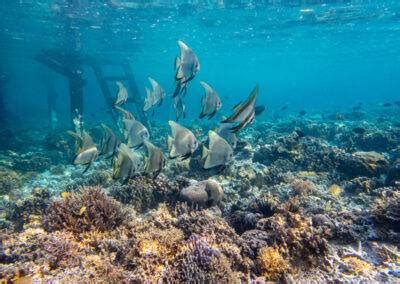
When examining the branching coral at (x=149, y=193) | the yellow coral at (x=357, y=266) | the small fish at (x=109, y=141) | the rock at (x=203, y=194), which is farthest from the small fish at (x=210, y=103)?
the branching coral at (x=149, y=193)

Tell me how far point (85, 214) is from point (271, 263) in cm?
349

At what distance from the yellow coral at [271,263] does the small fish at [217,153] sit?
1464 millimetres

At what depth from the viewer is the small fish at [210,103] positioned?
4.96 meters

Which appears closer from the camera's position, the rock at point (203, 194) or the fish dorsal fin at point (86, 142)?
the fish dorsal fin at point (86, 142)

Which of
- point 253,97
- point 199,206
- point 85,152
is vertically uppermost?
point 253,97

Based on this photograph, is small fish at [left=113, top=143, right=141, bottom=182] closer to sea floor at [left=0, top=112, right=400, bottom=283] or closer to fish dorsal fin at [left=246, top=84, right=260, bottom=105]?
sea floor at [left=0, top=112, right=400, bottom=283]

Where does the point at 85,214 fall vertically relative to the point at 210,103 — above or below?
below

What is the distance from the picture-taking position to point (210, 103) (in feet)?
16.4

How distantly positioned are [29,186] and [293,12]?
2537 cm

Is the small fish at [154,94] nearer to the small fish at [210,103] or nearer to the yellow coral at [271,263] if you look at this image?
the small fish at [210,103]

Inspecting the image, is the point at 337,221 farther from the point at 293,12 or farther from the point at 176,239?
the point at 293,12

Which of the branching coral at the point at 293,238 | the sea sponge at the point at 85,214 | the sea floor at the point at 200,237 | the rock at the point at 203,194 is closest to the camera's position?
the sea floor at the point at 200,237

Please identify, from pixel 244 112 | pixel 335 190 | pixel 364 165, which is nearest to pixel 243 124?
pixel 244 112

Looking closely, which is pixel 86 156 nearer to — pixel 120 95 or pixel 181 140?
pixel 120 95
